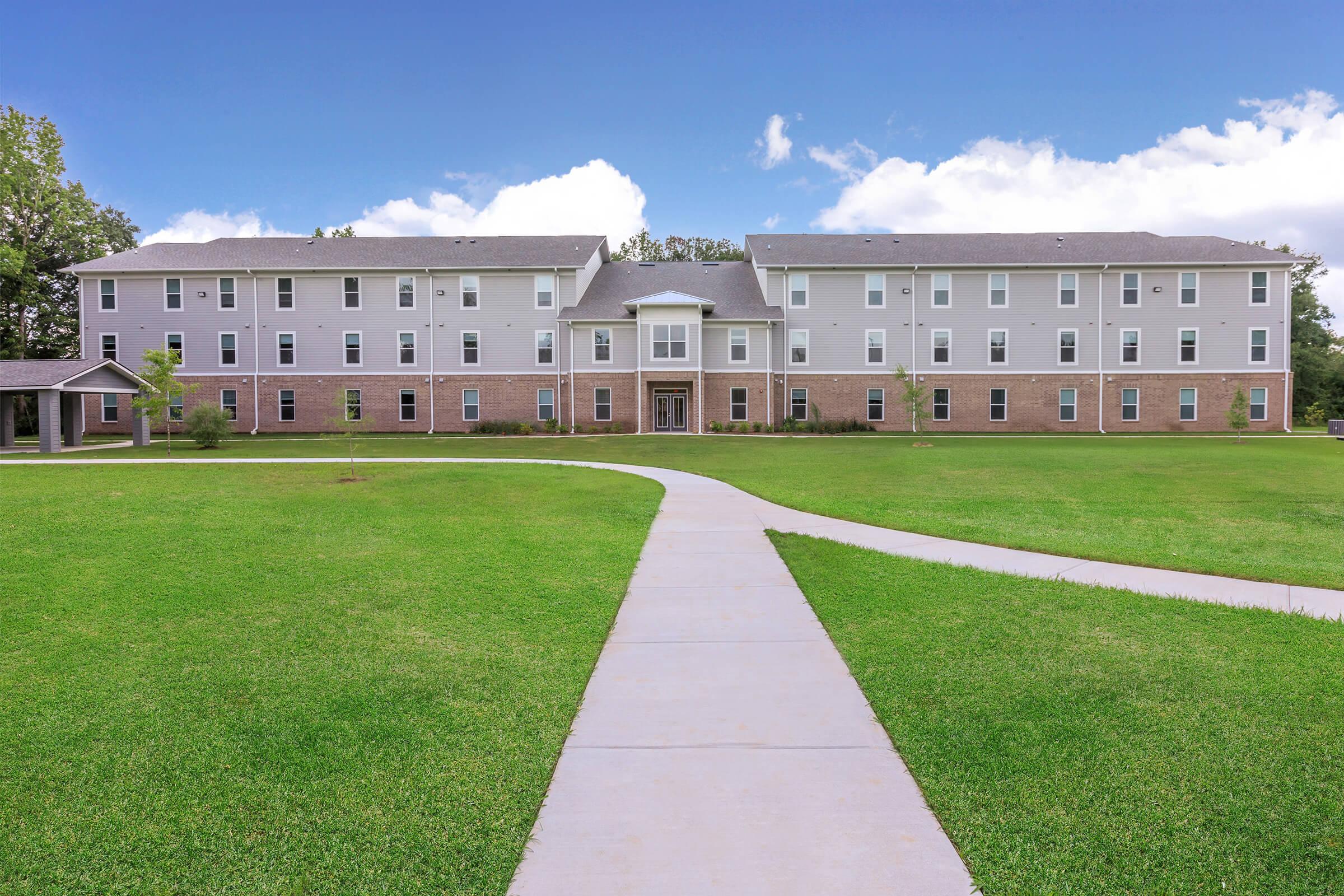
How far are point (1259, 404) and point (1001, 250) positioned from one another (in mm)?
15373

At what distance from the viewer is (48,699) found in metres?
4.73

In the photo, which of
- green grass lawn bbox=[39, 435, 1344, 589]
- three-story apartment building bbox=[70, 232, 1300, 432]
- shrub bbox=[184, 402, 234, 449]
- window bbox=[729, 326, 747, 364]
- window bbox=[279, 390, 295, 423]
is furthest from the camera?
window bbox=[279, 390, 295, 423]

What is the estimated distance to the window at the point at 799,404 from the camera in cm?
3981

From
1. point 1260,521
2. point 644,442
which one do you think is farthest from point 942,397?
point 1260,521

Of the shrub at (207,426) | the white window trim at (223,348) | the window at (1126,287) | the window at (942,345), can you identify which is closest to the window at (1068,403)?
the window at (1126,287)

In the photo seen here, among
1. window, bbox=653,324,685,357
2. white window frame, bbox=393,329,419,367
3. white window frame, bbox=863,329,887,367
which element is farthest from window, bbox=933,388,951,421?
Result: white window frame, bbox=393,329,419,367

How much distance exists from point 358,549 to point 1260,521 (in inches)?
515

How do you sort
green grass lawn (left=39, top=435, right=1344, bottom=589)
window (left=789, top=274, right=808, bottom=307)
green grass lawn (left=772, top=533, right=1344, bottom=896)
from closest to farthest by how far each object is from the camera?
1. green grass lawn (left=772, top=533, right=1344, bottom=896)
2. green grass lawn (left=39, top=435, right=1344, bottom=589)
3. window (left=789, top=274, right=808, bottom=307)

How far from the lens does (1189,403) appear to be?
39562mm

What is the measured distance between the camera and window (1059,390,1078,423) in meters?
39.8

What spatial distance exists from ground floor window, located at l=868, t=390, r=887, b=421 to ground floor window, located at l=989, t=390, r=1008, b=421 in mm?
5612

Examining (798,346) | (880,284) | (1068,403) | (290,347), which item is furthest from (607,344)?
(1068,403)

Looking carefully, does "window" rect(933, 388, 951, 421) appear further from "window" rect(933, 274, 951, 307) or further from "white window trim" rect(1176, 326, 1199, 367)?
"white window trim" rect(1176, 326, 1199, 367)

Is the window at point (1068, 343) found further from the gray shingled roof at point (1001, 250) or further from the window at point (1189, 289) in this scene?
the window at point (1189, 289)
